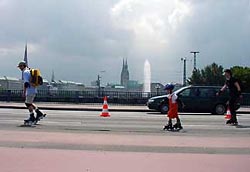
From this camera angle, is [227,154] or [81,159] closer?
[81,159]

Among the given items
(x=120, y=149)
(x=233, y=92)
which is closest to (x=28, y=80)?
(x=120, y=149)

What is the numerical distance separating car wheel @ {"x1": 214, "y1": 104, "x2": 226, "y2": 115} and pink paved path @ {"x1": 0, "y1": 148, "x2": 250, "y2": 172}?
14.9 metres

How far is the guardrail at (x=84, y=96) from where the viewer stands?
36406 millimetres

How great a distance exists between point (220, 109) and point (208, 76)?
5779 cm

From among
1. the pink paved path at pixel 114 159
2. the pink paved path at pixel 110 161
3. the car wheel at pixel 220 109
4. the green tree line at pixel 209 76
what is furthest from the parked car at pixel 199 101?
the green tree line at pixel 209 76

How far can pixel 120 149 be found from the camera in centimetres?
919

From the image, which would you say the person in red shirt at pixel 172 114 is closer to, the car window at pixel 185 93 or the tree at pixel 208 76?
the car window at pixel 185 93

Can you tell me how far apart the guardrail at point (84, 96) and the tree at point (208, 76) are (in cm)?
4212

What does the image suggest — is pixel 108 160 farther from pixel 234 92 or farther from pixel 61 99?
pixel 61 99

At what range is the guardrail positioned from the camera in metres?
36.4

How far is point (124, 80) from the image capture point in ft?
348

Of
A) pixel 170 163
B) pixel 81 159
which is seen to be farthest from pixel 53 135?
pixel 170 163

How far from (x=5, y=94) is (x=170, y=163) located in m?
31.7

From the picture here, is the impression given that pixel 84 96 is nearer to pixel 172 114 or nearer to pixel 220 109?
pixel 220 109
